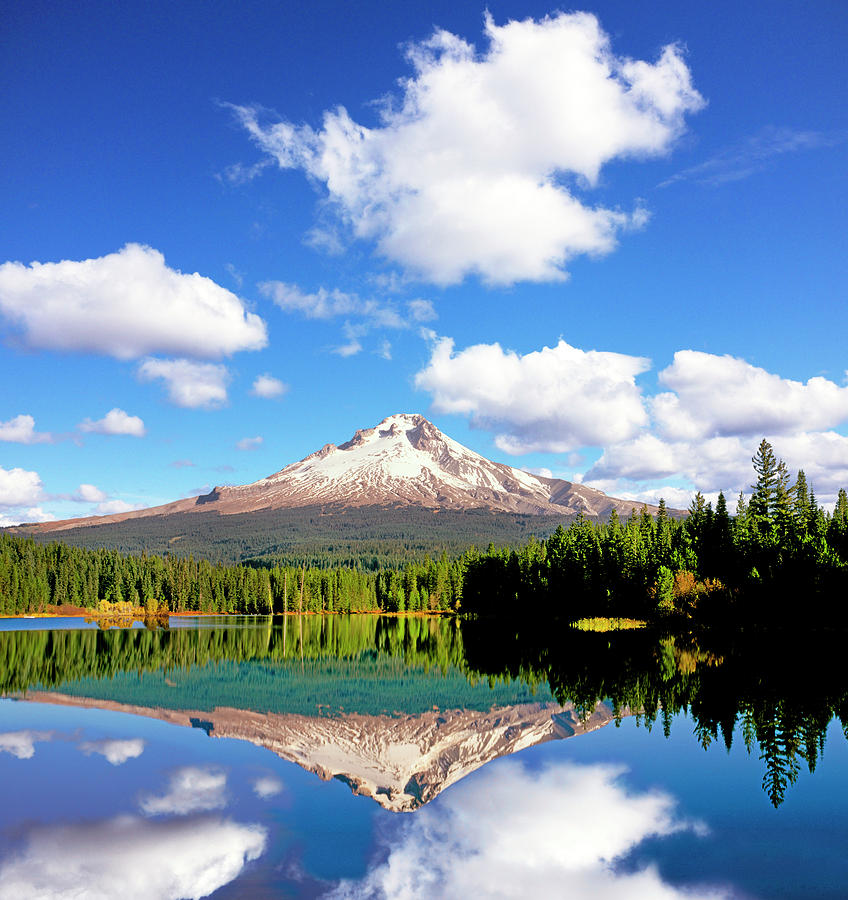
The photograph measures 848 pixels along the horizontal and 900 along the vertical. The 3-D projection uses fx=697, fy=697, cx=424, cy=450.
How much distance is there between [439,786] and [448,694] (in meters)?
20.2

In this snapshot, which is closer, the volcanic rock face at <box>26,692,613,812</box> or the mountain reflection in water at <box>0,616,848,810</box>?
the volcanic rock face at <box>26,692,613,812</box>

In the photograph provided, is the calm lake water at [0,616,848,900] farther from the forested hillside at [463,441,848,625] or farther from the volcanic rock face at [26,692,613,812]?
the forested hillside at [463,441,848,625]

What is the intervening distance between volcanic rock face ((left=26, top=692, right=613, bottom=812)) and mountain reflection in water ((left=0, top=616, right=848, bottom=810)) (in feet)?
0.31

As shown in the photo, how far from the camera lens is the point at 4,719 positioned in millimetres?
34000

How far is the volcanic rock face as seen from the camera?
2389 centimetres

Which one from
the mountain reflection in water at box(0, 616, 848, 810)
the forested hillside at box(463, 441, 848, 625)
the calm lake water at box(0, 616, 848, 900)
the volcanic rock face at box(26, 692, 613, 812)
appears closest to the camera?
the calm lake water at box(0, 616, 848, 900)

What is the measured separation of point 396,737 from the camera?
103 feet

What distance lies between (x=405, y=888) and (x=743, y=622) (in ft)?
249

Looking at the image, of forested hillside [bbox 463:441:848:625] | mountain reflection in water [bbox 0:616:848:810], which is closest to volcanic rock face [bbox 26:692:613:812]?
mountain reflection in water [bbox 0:616:848:810]

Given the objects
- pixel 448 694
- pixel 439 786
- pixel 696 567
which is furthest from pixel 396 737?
pixel 696 567

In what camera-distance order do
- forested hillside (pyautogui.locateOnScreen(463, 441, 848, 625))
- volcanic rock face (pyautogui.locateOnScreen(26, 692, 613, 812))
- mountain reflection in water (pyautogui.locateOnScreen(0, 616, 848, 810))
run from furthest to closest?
forested hillside (pyautogui.locateOnScreen(463, 441, 848, 625)) → mountain reflection in water (pyautogui.locateOnScreen(0, 616, 848, 810)) → volcanic rock face (pyautogui.locateOnScreen(26, 692, 613, 812))

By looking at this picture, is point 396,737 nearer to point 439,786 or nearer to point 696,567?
point 439,786

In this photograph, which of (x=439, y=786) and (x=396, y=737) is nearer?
(x=439, y=786)

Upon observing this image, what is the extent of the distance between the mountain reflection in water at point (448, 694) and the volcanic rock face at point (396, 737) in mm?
95
